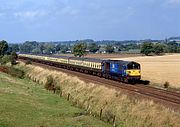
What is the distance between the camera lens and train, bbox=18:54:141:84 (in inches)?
1918

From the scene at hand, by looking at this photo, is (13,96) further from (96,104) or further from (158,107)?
(158,107)

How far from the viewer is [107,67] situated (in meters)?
56.7

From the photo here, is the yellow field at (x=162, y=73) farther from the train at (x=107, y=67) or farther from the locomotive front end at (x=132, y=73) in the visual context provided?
the train at (x=107, y=67)

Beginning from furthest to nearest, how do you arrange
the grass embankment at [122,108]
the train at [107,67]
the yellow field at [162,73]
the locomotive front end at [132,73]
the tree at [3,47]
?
1. the tree at [3,47]
2. the yellow field at [162,73]
3. the train at [107,67]
4. the locomotive front end at [132,73]
5. the grass embankment at [122,108]

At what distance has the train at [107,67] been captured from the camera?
48.7m

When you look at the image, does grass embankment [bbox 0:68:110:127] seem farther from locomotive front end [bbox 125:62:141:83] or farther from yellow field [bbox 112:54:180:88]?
yellow field [bbox 112:54:180:88]

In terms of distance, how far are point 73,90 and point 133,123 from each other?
1840cm

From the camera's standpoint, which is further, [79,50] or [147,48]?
[147,48]

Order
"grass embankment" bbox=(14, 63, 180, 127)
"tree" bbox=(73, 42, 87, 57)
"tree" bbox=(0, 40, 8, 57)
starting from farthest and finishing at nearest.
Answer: "tree" bbox=(73, 42, 87, 57), "tree" bbox=(0, 40, 8, 57), "grass embankment" bbox=(14, 63, 180, 127)

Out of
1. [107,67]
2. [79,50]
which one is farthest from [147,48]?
[107,67]

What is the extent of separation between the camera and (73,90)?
4275 cm

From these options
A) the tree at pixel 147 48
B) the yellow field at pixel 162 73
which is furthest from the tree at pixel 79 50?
the yellow field at pixel 162 73

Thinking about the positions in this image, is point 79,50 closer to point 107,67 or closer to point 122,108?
point 107,67

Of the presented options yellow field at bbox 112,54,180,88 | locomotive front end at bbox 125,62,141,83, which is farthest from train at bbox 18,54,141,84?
yellow field at bbox 112,54,180,88
